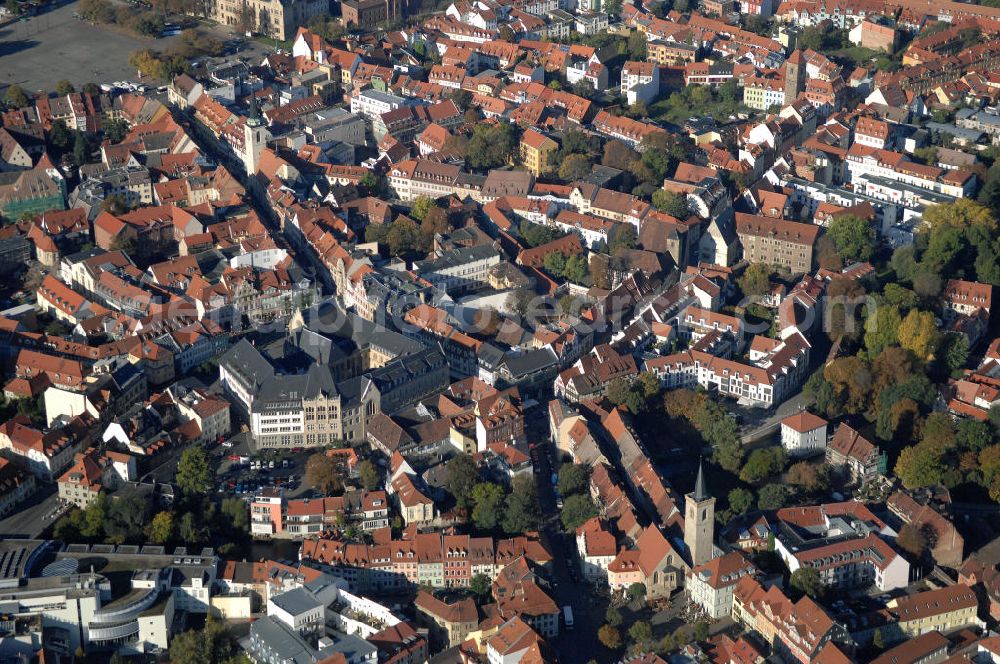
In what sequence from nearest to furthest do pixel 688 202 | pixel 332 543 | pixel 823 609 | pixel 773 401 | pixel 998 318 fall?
1. pixel 823 609
2. pixel 332 543
3. pixel 773 401
4. pixel 998 318
5. pixel 688 202

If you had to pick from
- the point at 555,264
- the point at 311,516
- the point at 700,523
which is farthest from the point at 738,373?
the point at 311,516

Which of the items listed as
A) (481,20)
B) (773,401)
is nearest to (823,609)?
(773,401)

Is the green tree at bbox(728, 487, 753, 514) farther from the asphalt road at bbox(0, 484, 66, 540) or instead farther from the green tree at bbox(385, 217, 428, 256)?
the asphalt road at bbox(0, 484, 66, 540)

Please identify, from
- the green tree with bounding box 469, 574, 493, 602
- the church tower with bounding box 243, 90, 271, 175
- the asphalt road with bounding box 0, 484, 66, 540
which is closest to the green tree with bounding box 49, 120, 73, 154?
the church tower with bounding box 243, 90, 271, 175

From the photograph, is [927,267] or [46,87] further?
[46,87]

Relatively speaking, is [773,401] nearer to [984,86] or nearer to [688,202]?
[688,202]

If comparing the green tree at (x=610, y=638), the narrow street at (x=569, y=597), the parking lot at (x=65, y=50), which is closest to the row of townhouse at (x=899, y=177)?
the narrow street at (x=569, y=597)
